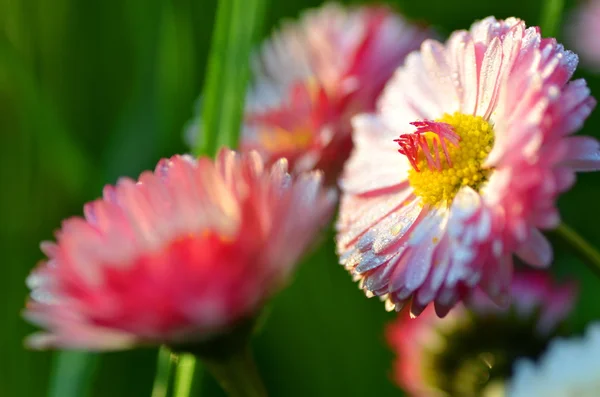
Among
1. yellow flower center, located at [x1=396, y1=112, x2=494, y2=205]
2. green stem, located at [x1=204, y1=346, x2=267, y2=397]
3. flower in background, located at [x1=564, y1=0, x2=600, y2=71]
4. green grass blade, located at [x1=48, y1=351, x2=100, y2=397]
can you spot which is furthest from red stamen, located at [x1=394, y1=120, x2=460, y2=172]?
flower in background, located at [x1=564, y1=0, x2=600, y2=71]

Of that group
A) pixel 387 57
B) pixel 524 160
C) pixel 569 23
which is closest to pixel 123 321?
pixel 524 160

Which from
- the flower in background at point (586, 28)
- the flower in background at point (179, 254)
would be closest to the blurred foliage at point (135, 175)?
the flower in background at point (586, 28)

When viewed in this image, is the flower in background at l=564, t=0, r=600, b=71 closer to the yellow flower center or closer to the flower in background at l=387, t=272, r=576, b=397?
the flower in background at l=387, t=272, r=576, b=397

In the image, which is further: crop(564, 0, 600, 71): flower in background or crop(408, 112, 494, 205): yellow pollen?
crop(564, 0, 600, 71): flower in background

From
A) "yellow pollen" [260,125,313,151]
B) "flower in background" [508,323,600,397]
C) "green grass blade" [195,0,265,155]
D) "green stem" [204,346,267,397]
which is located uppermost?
"green grass blade" [195,0,265,155]

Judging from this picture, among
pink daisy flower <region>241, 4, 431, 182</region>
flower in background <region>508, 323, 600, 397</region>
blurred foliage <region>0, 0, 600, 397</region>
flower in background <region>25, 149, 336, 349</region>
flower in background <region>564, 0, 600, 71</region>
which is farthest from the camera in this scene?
flower in background <region>564, 0, 600, 71</region>

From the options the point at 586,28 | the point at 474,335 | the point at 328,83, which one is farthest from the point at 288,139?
the point at 586,28

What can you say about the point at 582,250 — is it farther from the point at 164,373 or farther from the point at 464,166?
the point at 164,373
